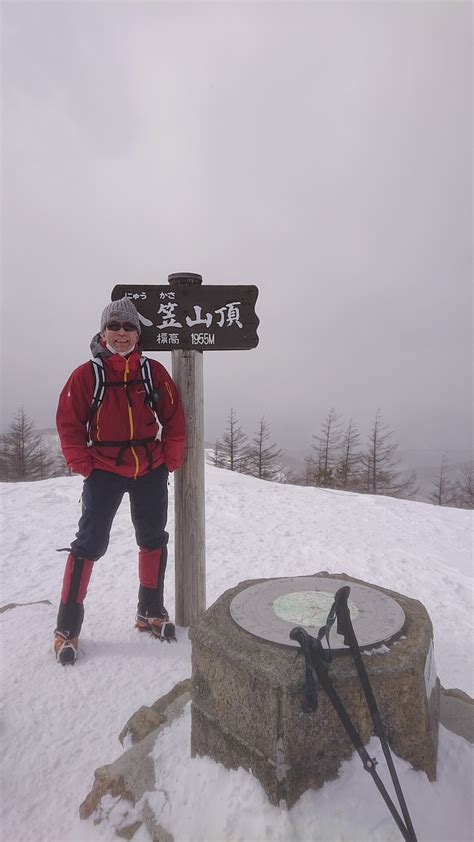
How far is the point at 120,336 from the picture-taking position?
3.33m

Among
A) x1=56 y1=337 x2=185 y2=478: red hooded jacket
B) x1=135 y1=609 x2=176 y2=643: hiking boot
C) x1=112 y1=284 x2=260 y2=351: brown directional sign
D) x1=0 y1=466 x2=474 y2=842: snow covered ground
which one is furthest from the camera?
x1=112 y1=284 x2=260 y2=351: brown directional sign

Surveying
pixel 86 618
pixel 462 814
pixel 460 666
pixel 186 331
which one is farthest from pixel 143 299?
pixel 460 666

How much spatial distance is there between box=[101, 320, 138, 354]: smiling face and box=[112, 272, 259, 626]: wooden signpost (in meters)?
0.25

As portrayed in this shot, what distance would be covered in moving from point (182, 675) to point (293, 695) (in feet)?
4.99

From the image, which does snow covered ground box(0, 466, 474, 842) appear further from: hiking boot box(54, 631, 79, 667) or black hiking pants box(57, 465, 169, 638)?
black hiking pants box(57, 465, 169, 638)

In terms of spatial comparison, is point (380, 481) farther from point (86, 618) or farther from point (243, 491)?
point (86, 618)

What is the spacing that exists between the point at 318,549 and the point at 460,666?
8.25 ft

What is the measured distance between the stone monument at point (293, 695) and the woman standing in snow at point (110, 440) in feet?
4.15

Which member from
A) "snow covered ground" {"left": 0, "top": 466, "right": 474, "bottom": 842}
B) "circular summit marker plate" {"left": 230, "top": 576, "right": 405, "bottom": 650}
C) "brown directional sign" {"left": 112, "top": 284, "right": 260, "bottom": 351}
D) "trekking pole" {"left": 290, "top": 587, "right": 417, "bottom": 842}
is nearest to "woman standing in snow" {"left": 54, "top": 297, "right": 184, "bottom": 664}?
"brown directional sign" {"left": 112, "top": 284, "right": 260, "bottom": 351}

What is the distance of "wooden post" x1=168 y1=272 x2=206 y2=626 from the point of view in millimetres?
3715

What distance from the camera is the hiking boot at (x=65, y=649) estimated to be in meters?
3.17

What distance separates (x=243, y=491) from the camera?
Answer: 29.1ft

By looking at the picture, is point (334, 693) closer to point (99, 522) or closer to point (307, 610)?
point (307, 610)

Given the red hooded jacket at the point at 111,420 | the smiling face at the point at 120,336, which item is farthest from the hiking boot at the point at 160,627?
the smiling face at the point at 120,336
